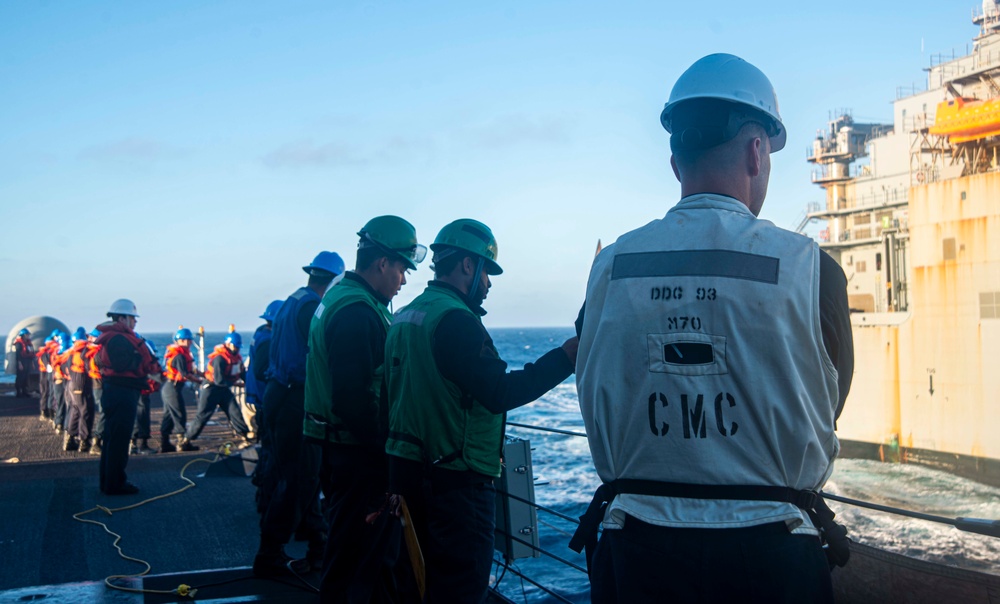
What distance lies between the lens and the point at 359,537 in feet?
13.9

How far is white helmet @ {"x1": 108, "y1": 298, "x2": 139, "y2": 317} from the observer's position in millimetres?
10469

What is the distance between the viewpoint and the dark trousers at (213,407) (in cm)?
1418

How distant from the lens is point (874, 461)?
93.3 feet

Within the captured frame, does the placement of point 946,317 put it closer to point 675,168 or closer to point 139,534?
point 139,534

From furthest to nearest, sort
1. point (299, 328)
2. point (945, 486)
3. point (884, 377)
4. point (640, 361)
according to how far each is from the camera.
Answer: point (884, 377) < point (945, 486) < point (299, 328) < point (640, 361)

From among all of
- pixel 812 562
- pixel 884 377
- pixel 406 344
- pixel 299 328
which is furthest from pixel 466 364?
pixel 884 377

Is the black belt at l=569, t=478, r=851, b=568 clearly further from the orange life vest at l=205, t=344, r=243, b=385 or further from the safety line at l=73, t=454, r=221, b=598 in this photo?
the orange life vest at l=205, t=344, r=243, b=385

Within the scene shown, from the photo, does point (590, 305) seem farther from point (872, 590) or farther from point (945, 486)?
point (945, 486)

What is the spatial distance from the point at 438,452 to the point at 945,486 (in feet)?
87.1

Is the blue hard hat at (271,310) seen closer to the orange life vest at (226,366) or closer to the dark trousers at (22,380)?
the orange life vest at (226,366)

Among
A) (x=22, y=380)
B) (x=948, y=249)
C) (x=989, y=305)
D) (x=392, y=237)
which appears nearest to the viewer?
(x=392, y=237)

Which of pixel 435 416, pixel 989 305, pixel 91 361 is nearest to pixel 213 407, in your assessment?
pixel 91 361

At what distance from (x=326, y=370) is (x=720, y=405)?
10.4 ft

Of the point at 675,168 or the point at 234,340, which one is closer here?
the point at 675,168
